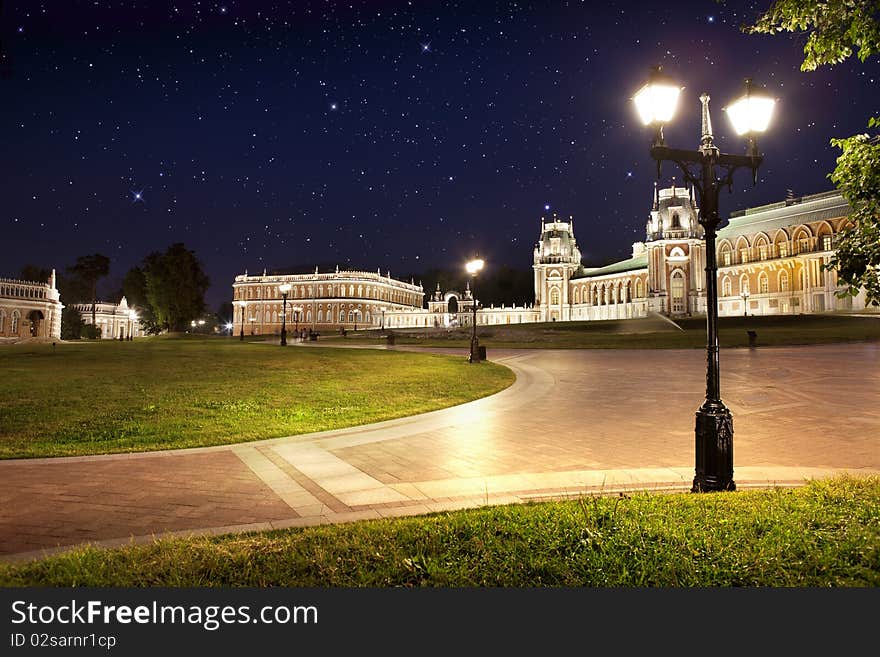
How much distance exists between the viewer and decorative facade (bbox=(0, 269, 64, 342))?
65.8m

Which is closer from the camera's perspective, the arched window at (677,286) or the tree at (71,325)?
the tree at (71,325)

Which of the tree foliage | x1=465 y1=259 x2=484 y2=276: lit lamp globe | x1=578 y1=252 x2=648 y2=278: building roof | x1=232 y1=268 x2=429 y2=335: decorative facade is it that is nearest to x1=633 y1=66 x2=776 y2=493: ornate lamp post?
the tree foliage

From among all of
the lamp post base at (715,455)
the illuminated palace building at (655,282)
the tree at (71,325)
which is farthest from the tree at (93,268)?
the lamp post base at (715,455)

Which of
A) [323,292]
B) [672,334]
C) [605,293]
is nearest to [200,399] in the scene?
[672,334]

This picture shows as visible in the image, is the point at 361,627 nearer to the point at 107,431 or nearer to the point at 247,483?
the point at 247,483

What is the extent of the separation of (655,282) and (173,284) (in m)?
76.1

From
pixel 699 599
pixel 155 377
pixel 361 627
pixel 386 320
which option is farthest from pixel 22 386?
pixel 386 320

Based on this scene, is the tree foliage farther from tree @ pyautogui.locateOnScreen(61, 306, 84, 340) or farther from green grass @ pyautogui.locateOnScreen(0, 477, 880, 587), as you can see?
tree @ pyautogui.locateOnScreen(61, 306, 84, 340)

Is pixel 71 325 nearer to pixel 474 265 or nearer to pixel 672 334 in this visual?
pixel 474 265

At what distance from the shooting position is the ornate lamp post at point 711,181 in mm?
5695

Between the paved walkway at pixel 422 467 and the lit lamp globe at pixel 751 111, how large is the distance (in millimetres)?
4367

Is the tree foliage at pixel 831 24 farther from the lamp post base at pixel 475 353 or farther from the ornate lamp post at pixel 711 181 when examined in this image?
the lamp post base at pixel 475 353

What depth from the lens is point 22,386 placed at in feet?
47.5

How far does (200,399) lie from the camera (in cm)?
1273
